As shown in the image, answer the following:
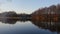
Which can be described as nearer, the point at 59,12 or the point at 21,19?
the point at 59,12

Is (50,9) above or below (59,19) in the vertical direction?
above

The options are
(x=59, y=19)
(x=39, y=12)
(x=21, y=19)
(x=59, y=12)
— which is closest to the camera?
(x=59, y=19)

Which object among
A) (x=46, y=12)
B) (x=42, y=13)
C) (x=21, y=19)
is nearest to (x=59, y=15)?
(x=46, y=12)

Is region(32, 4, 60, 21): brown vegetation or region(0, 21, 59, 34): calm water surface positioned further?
region(32, 4, 60, 21): brown vegetation

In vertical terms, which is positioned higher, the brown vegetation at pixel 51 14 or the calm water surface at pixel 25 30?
the brown vegetation at pixel 51 14

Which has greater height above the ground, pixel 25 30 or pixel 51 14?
pixel 51 14

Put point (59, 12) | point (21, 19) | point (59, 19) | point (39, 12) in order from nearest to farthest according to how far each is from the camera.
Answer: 1. point (59, 19)
2. point (59, 12)
3. point (39, 12)
4. point (21, 19)

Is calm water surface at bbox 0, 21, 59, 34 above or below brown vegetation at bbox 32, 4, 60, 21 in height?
below

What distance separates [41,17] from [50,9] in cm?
149

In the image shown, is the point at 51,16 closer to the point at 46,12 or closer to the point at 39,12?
the point at 46,12

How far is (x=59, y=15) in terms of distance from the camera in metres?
10.2

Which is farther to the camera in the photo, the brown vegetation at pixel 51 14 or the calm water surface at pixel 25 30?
the brown vegetation at pixel 51 14

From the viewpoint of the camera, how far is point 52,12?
11.5 metres

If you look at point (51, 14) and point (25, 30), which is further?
point (51, 14)
